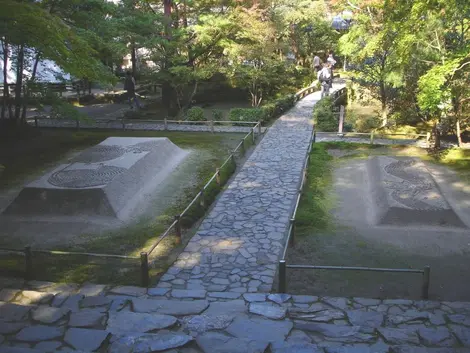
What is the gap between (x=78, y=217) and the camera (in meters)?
11.2

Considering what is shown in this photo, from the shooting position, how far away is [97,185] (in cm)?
1166

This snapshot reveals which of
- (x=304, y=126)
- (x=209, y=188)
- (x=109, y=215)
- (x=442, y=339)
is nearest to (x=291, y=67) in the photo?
(x=304, y=126)

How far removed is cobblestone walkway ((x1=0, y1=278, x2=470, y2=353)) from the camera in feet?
17.5

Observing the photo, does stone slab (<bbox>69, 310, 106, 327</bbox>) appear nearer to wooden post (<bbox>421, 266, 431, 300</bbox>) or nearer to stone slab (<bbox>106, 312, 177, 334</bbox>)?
stone slab (<bbox>106, 312, 177, 334</bbox>)

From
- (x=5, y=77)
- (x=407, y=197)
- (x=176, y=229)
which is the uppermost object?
(x=5, y=77)

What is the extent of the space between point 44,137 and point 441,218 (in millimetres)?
16985

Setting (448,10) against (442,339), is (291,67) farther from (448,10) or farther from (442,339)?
(442,339)

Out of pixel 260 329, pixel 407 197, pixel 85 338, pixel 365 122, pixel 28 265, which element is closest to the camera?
pixel 85 338

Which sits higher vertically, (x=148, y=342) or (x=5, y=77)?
(x=5, y=77)

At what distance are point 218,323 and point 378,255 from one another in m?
4.44

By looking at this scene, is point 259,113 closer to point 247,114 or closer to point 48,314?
point 247,114

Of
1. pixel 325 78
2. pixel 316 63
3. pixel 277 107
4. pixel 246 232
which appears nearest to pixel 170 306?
pixel 246 232

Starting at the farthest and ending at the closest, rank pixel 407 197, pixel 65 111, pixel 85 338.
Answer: pixel 65 111
pixel 407 197
pixel 85 338

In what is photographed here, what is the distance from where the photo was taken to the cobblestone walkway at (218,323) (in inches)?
210
